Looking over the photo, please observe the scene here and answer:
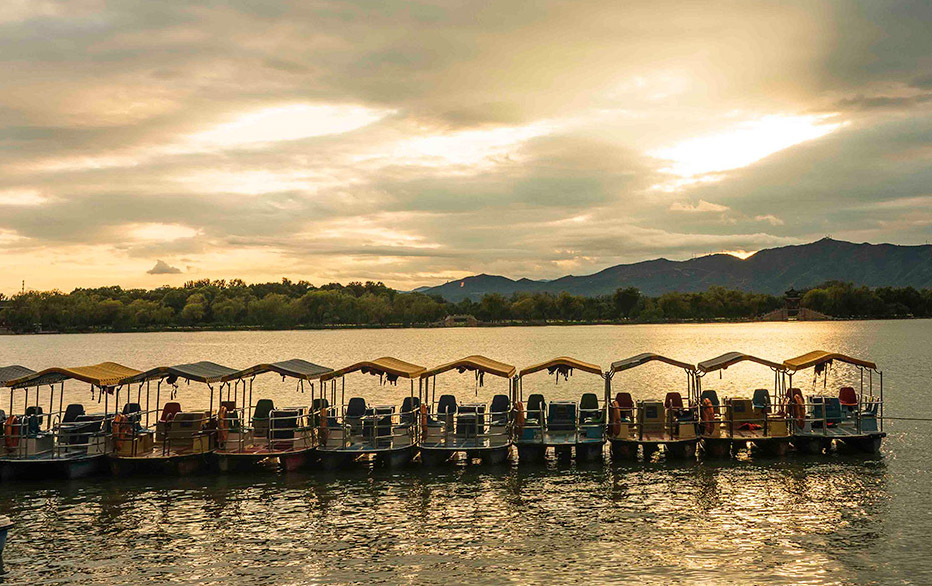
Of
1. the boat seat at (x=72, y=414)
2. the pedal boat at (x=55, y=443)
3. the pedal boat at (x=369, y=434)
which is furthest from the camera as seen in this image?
the boat seat at (x=72, y=414)

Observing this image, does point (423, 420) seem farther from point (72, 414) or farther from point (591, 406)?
point (72, 414)

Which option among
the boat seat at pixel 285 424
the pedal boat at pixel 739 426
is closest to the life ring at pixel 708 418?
the pedal boat at pixel 739 426

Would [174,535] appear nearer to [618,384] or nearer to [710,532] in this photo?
[710,532]

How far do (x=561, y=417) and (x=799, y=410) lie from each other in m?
10.2

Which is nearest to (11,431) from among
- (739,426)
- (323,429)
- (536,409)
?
(323,429)

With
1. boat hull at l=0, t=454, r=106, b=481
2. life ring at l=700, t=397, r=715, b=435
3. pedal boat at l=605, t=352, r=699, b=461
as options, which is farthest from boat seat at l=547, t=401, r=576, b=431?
boat hull at l=0, t=454, r=106, b=481

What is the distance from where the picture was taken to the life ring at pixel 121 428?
29.3 metres

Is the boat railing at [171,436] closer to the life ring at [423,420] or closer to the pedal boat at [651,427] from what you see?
the life ring at [423,420]

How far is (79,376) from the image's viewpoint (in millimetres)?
29016

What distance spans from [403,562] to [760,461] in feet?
57.5

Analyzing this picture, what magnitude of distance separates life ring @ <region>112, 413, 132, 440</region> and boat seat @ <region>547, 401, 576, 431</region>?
1645 centimetres

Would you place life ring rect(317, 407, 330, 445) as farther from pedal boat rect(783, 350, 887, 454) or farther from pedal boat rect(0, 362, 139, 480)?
pedal boat rect(783, 350, 887, 454)

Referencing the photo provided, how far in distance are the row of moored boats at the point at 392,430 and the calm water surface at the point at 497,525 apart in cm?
79

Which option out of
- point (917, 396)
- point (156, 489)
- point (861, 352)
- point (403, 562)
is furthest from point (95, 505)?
point (861, 352)
